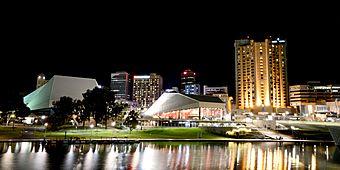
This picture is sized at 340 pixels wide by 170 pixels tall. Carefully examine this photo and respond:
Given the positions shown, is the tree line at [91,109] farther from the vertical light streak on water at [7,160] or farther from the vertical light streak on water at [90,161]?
the vertical light streak on water at [90,161]

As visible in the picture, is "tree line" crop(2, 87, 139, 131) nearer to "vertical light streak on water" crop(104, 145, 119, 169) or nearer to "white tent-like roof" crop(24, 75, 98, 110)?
"white tent-like roof" crop(24, 75, 98, 110)

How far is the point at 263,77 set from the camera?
17012 cm

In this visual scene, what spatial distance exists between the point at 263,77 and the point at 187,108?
58807mm

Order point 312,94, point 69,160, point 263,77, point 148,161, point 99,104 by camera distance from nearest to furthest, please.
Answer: point 69,160
point 148,161
point 99,104
point 312,94
point 263,77

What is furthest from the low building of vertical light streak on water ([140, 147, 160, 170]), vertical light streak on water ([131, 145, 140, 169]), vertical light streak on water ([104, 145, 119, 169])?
vertical light streak on water ([104, 145, 119, 169])

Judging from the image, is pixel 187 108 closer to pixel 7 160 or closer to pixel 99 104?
pixel 99 104

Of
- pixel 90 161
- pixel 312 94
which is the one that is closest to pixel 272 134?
pixel 90 161

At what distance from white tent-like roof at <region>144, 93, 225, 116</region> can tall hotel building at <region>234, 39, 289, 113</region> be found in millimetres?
34876

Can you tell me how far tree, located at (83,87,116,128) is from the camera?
260ft

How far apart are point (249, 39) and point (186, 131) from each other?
382ft

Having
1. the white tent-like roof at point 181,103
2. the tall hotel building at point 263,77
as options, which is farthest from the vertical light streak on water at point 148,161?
the tall hotel building at point 263,77

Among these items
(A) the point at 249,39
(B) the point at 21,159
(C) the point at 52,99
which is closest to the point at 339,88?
(A) the point at 249,39

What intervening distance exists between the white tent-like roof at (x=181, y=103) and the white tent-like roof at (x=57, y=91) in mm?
31906

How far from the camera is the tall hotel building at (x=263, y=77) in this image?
167875mm
